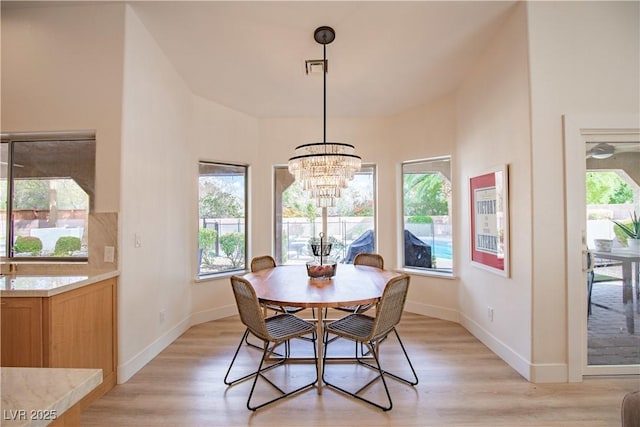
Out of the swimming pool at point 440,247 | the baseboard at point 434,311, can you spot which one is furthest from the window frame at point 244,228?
the swimming pool at point 440,247

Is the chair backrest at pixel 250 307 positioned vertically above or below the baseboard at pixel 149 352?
above

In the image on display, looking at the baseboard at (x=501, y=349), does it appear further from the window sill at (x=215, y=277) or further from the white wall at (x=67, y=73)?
the white wall at (x=67, y=73)

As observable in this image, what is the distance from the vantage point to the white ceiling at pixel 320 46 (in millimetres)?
2453

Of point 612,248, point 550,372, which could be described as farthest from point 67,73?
point 612,248

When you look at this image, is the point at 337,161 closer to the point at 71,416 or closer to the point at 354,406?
the point at 354,406

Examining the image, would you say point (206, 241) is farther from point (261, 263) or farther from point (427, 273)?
point (427, 273)

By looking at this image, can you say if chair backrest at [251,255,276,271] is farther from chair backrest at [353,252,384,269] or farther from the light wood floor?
chair backrest at [353,252,384,269]

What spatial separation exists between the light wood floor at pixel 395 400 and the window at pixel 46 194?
1.22m

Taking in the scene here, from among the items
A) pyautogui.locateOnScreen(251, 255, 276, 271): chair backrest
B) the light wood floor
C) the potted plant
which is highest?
the potted plant

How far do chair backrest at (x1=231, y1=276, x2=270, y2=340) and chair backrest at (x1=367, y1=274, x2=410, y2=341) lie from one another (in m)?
0.75

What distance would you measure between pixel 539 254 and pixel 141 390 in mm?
3158

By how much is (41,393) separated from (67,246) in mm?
2455

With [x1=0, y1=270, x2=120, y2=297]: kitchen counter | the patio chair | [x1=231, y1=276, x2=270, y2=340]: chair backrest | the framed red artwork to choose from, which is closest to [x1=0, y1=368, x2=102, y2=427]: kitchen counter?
[x1=231, y1=276, x2=270, y2=340]: chair backrest

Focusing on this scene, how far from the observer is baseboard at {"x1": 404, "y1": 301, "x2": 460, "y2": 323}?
12.3 feet
